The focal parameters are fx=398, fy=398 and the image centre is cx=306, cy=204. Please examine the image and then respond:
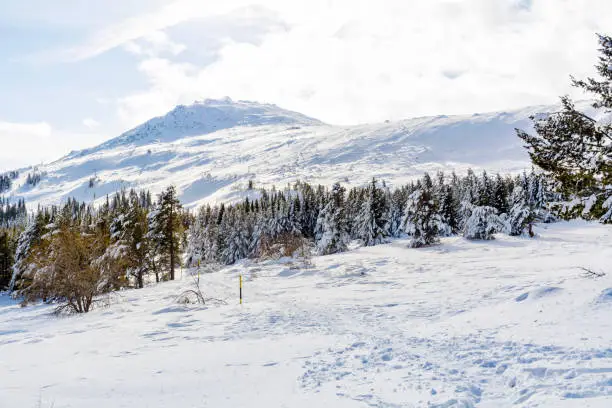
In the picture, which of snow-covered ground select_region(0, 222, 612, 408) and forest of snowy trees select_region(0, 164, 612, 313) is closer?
snow-covered ground select_region(0, 222, 612, 408)

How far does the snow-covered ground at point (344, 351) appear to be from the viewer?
7.38 m

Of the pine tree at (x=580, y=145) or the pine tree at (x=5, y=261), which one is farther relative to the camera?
the pine tree at (x=5, y=261)

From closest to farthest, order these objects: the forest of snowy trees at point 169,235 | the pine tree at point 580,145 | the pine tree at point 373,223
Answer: the pine tree at point 580,145, the forest of snowy trees at point 169,235, the pine tree at point 373,223

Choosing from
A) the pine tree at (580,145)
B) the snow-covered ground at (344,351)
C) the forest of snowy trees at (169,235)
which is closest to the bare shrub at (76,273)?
the forest of snowy trees at (169,235)

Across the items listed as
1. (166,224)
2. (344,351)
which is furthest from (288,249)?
(344,351)

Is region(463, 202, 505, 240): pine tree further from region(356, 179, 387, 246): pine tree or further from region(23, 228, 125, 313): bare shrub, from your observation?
region(23, 228, 125, 313): bare shrub

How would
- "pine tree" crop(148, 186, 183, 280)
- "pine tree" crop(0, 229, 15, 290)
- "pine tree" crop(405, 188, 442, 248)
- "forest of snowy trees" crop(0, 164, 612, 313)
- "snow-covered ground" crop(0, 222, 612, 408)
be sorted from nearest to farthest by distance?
"snow-covered ground" crop(0, 222, 612, 408) < "forest of snowy trees" crop(0, 164, 612, 313) < "pine tree" crop(405, 188, 442, 248) < "pine tree" crop(148, 186, 183, 280) < "pine tree" crop(0, 229, 15, 290)

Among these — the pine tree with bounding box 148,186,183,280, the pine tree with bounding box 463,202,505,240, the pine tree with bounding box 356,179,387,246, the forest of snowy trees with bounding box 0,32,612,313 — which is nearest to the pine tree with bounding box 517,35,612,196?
the forest of snowy trees with bounding box 0,32,612,313

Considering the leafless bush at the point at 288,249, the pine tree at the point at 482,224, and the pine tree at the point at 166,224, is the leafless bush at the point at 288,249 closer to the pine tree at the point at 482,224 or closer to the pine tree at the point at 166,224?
the pine tree at the point at 166,224

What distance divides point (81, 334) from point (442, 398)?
524 inches

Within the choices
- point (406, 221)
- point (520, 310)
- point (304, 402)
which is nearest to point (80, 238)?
point (304, 402)

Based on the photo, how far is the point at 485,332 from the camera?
35.0 feet

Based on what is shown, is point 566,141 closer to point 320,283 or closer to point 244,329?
point 244,329

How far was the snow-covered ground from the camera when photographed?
738 cm
